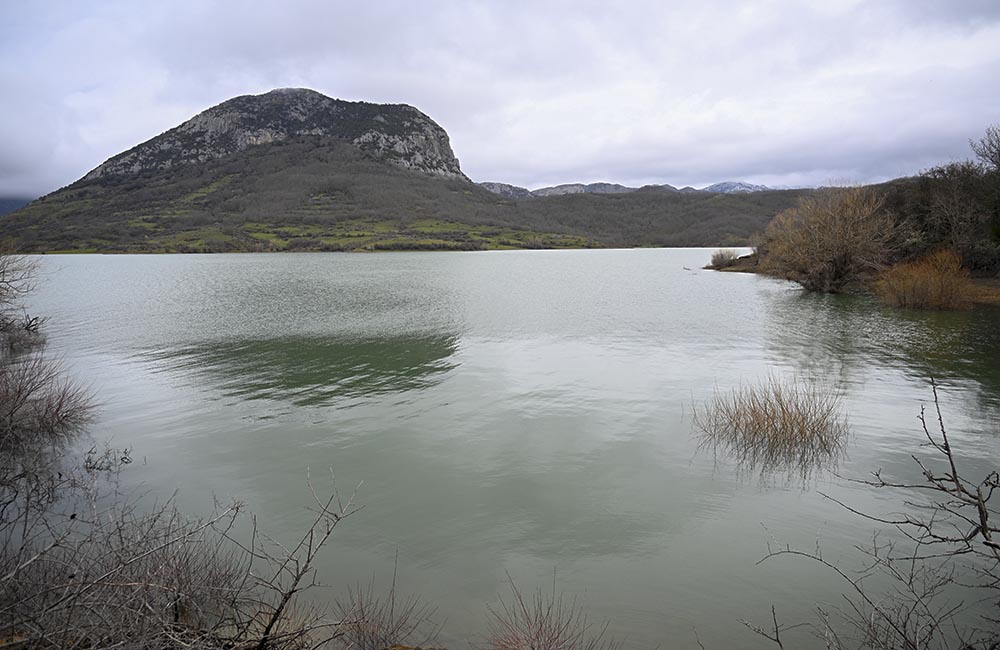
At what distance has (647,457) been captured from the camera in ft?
39.7

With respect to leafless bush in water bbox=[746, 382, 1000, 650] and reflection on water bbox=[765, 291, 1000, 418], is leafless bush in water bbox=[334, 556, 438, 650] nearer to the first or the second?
leafless bush in water bbox=[746, 382, 1000, 650]

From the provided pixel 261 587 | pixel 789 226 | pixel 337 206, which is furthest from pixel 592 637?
pixel 337 206

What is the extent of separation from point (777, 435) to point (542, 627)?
8554 mm

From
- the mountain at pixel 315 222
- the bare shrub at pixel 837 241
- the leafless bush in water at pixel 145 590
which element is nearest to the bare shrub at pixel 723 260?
the bare shrub at pixel 837 241

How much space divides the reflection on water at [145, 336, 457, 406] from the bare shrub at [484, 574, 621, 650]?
427 inches

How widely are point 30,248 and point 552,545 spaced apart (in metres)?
146

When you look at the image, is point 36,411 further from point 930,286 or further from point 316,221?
point 316,221

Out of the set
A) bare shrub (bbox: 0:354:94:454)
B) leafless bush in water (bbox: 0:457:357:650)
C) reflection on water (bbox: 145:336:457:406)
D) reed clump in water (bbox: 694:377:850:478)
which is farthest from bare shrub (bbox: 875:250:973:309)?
bare shrub (bbox: 0:354:94:454)

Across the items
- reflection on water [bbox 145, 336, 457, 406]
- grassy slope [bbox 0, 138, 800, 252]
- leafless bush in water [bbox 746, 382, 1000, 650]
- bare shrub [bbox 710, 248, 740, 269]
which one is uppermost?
grassy slope [bbox 0, 138, 800, 252]

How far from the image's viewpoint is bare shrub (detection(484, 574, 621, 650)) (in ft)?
19.2

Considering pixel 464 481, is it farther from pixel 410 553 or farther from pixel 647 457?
pixel 647 457

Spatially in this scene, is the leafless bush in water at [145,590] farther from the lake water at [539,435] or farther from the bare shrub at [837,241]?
the bare shrub at [837,241]

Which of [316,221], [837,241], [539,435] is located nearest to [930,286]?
[837,241]

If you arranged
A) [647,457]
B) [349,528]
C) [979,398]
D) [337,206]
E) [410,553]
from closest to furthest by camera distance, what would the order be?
[410,553] < [349,528] < [647,457] < [979,398] < [337,206]
